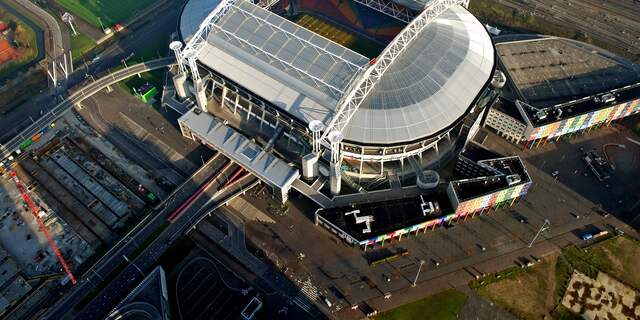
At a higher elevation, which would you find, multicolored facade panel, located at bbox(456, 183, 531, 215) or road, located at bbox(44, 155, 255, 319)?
road, located at bbox(44, 155, 255, 319)

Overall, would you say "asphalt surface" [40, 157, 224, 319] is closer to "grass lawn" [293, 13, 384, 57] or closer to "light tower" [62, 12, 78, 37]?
"grass lawn" [293, 13, 384, 57]

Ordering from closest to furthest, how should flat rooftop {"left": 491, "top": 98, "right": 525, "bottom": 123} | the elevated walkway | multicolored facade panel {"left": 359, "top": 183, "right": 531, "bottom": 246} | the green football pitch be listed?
1. multicolored facade panel {"left": 359, "top": 183, "right": 531, "bottom": 246}
2. the elevated walkway
3. flat rooftop {"left": 491, "top": 98, "right": 525, "bottom": 123}
4. the green football pitch

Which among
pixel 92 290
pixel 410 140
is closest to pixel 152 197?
pixel 92 290

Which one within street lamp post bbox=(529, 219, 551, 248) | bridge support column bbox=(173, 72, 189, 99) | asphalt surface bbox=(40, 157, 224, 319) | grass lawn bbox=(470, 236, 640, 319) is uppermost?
bridge support column bbox=(173, 72, 189, 99)

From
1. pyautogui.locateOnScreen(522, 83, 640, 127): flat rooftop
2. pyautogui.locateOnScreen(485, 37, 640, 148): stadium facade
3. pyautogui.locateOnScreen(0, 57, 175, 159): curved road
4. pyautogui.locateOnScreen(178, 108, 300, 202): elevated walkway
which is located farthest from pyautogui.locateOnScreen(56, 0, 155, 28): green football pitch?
pyautogui.locateOnScreen(522, 83, 640, 127): flat rooftop

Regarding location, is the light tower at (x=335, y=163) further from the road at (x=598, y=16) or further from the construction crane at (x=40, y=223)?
the road at (x=598, y=16)

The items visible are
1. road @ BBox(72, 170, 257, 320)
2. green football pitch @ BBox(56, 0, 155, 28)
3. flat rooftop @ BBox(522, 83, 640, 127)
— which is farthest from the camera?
green football pitch @ BBox(56, 0, 155, 28)

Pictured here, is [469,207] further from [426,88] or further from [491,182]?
[426,88]
